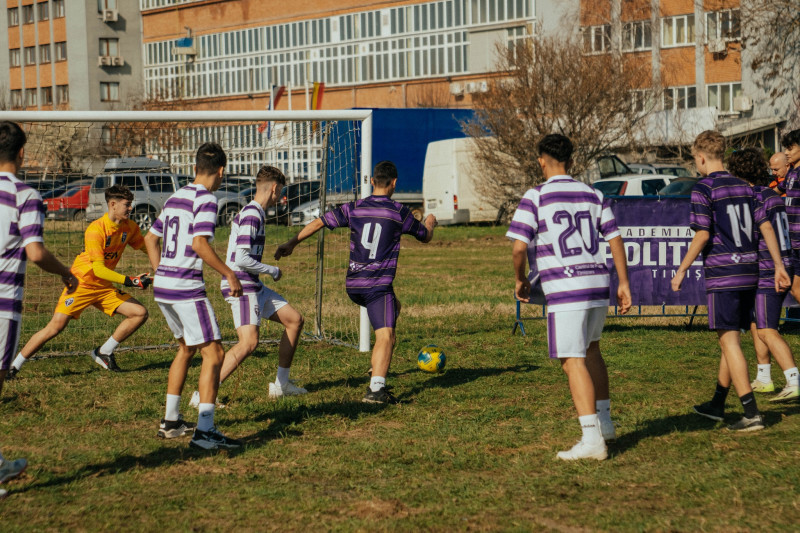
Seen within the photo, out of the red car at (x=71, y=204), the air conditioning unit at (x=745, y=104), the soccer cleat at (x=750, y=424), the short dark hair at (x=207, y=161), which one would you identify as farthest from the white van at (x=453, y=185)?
the short dark hair at (x=207, y=161)

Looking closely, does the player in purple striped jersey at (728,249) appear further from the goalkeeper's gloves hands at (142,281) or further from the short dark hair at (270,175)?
the goalkeeper's gloves hands at (142,281)

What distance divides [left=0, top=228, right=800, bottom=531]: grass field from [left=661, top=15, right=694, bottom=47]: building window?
38494mm

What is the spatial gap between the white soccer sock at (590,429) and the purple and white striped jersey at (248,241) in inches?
122

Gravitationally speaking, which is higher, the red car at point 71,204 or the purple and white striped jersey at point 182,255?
the red car at point 71,204

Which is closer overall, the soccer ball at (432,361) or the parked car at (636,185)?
the soccer ball at (432,361)

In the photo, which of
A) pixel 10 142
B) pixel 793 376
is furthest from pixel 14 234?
pixel 793 376

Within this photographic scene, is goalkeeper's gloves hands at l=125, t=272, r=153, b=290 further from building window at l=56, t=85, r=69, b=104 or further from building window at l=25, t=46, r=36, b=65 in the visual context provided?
building window at l=25, t=46, r=36, b=65

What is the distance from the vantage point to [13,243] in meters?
5.66

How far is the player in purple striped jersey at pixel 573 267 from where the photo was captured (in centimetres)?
615

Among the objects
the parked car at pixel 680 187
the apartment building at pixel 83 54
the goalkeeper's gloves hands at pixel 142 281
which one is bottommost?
the goalkeeper's gloves hands at pixel 142 281

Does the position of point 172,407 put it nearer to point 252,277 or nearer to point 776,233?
point 252,277

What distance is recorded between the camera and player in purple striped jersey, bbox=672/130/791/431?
23.0 ft

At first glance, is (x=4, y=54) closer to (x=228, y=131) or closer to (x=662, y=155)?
(x=662, y=155)

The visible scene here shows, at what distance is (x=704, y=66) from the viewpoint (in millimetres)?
45688
